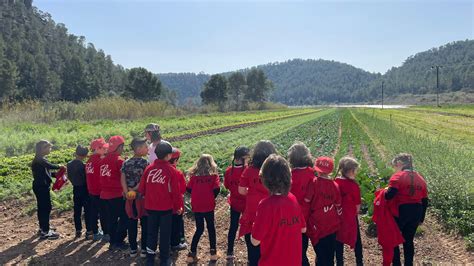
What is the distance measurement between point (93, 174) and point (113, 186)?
0.64 meters

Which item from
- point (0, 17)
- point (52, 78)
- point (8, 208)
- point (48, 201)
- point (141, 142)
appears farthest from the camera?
point (0, 17)

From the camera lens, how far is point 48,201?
715 centimetres

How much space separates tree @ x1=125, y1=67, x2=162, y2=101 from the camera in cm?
7119

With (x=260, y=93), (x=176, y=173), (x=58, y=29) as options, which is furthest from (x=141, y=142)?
(x=58, y=29)

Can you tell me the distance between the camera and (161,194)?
17.8 feet

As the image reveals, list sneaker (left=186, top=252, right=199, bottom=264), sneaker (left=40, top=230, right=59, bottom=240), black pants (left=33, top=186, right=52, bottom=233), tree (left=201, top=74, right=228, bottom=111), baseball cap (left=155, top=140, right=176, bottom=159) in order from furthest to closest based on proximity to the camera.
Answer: tree (left=201, top=74, right=228, bottom=111), sneaker (left=40, top=230, right=59, bottom=240), black pants (left=33, top=186, right=52, bottom=233), sneaker (left=186, top=252, right=199, bottom=264), baseball cap (left=155, top=140, right=176, bottom=159)

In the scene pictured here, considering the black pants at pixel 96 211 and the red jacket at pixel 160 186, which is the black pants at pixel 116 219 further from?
the red jacket at pixel 160 186

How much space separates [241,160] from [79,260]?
340 cm

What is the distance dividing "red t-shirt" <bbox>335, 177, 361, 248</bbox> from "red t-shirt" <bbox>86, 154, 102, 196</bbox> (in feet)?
14.5

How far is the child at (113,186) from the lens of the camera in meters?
6.37

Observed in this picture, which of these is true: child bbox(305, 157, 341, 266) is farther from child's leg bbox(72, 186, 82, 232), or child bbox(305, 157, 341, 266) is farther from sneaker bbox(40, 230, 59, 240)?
sneaker bbox(40, 230, 59, 240)

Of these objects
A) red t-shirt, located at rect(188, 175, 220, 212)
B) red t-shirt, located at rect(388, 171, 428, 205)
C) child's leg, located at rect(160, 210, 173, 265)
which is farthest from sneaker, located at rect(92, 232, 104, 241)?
red t-shirt, located at rect(388, 171, 428, 205)

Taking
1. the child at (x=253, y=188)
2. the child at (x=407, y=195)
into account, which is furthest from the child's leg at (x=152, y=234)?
the child at (x=407, y=195)

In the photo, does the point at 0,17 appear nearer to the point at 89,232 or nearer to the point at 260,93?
the point at 260,93
